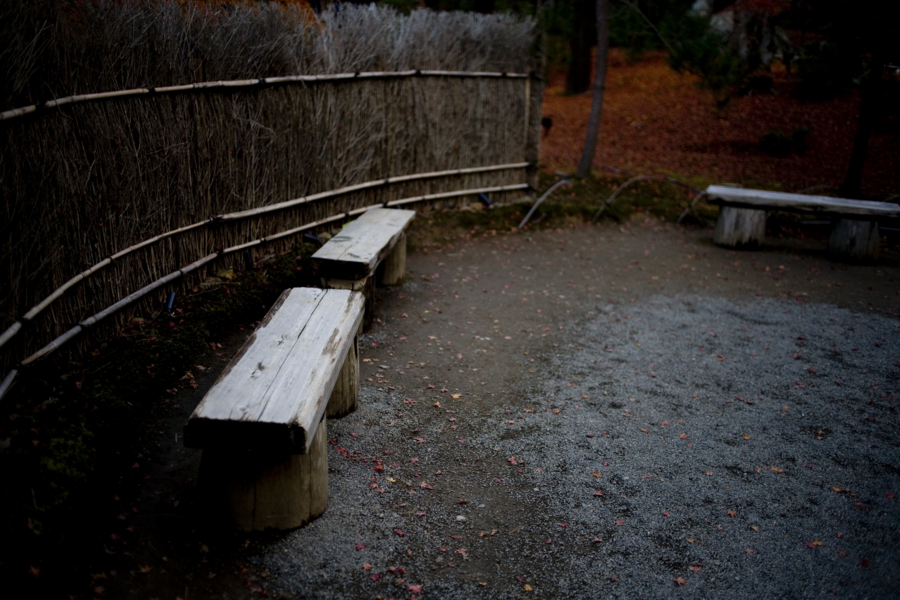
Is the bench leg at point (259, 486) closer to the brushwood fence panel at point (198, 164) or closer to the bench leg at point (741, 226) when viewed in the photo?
the brushwood fence panel at point (198, 164)

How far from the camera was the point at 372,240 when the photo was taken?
552cm

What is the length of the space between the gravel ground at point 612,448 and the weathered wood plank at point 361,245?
25.1 inches

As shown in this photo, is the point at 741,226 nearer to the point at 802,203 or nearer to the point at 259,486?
the point at 802,203

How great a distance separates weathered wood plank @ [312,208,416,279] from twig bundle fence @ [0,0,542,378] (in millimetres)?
782

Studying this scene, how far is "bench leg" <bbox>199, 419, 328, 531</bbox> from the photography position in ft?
8.98

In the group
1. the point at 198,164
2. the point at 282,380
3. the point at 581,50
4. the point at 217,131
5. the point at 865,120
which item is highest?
the point at 581,50

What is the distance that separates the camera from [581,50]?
16.9 metres

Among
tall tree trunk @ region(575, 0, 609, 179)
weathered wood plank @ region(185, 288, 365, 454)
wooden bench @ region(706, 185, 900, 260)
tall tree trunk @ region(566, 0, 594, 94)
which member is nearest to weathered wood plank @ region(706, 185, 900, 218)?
wooden bench @ region(706, 185, 900, 260)

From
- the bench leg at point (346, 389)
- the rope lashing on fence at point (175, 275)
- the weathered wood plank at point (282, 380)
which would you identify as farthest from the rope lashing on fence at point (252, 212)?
the bench leg at point (346, 389)

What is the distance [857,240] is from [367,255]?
629cm

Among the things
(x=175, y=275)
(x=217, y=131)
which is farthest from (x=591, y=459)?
(x=217, y=131)

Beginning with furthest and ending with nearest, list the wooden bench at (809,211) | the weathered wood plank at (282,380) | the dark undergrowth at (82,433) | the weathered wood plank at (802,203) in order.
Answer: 1. the wooden bench at (809,211)
2. the weathered wood plank at (802,203)
3. the weathered wood plank at (282,380)
4. the dark undergrowth at (82,433)

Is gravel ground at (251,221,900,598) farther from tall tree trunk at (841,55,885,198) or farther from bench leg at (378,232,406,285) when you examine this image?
tall tree trunk at (841,55,885,198)

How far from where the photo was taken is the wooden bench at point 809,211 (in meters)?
7.75
